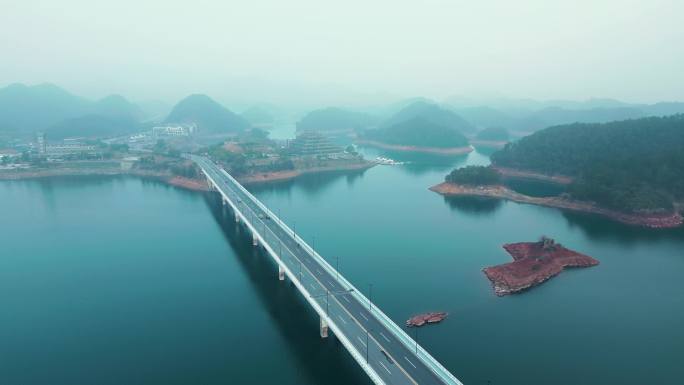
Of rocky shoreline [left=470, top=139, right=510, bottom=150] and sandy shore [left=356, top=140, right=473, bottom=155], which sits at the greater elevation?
rocky shoreline [left=470, top=139, right=510, bottom=150]

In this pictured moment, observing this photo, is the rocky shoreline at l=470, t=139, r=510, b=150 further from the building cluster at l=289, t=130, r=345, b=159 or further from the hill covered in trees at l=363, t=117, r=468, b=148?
the building cluster at l=289, t=130, r=345, b=159

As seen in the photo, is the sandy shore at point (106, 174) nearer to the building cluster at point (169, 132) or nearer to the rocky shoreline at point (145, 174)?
the rocky shoreline at point (145, 174)

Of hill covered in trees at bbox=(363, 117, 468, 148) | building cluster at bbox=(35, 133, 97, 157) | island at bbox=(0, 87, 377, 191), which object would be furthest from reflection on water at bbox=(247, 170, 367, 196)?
building cluster at bbox=(35, 133, 97, 157)

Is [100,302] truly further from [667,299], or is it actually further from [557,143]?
[557,143]

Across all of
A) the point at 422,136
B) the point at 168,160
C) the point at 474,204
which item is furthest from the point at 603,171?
the point at 168,160

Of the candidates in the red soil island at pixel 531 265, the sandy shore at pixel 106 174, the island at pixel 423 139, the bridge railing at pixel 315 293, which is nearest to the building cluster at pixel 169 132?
the sandy shore at pixel 106 174

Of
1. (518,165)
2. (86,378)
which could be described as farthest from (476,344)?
(518,165)

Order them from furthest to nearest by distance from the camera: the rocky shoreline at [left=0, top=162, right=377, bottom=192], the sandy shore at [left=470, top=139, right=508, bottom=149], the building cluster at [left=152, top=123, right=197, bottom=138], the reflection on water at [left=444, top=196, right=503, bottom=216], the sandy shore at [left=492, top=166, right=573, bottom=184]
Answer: the sandy shore at [left=470, top=139, right=508, bottom=149], the building cluster at [left=152, top=123, right=197, bottom=138], the rocky shoreline at [left=0, top=162, right=377, bottom=192], the sandy shore at [left=492, top=166, right=573, bottom=184], the reflection on water at [left=444, top=196, right=503, bottom=216]
